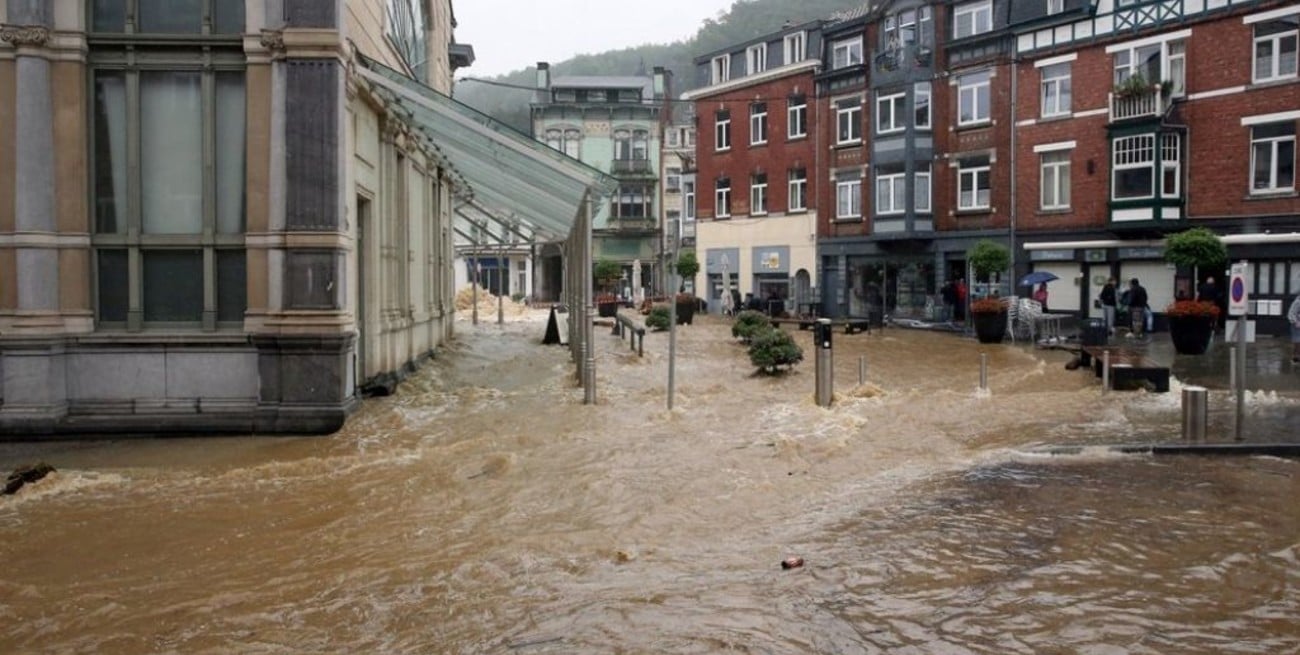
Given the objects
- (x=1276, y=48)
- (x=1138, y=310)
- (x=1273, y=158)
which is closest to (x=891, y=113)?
(x=1276, y=48)

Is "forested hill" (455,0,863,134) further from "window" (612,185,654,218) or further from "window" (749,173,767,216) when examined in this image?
"window" (749,173,767,216)

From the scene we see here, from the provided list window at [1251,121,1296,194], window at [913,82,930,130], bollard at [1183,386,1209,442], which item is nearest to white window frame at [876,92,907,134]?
window at [913,82,930,130]

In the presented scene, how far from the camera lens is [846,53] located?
39000 mm

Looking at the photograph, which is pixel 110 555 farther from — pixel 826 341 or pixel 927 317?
pixel 927 317

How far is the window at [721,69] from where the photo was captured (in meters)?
45.1

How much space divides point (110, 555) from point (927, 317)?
3188 cm

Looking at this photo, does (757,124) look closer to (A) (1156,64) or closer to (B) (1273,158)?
(A) (1156,64)

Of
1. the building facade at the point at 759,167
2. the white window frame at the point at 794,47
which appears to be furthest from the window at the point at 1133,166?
the white window frame at the point at 794,47

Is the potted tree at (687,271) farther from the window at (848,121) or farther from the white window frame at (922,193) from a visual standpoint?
the white window frame at (922,193)

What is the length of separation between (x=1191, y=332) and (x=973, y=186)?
51.1 ft

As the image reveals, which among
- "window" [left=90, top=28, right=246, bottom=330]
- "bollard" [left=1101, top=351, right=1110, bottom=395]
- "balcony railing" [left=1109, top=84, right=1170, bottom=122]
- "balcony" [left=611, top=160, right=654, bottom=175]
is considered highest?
"balcony" [left=611, top=160, right=654, bottom=175]

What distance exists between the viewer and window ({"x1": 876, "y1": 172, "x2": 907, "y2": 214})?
36.3 m

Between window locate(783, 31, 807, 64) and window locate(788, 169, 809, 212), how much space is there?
4.58 meters

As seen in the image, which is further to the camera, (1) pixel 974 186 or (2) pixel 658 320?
(1) pixel 974 186
